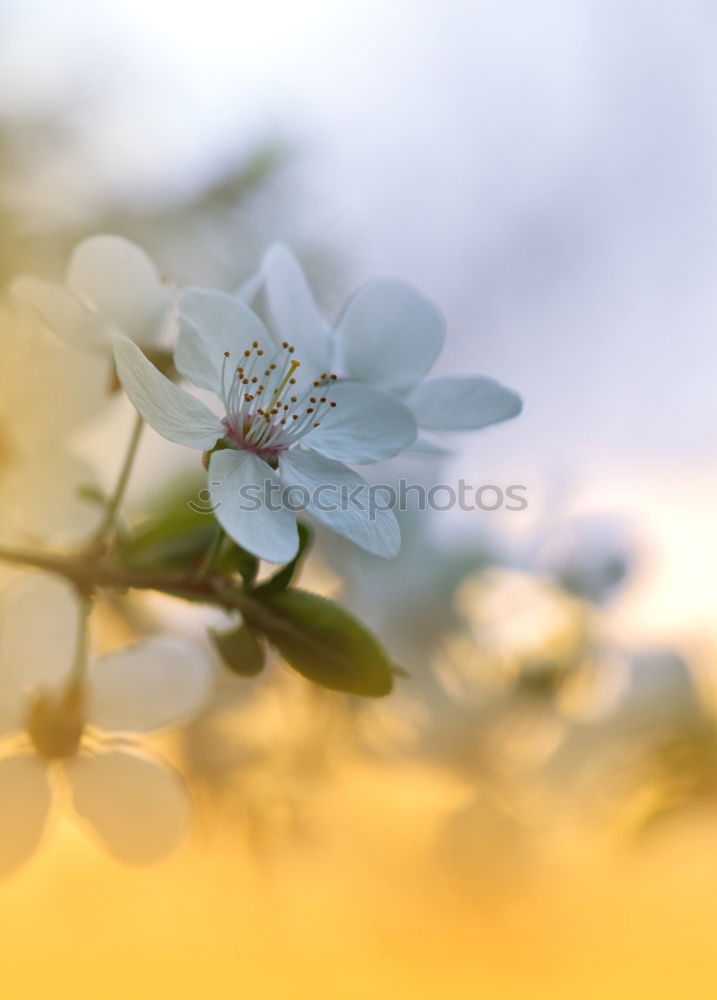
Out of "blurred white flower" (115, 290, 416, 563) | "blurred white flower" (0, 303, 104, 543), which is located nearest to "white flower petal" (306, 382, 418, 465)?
"blurred white flower" (115, 290, 416, 563)

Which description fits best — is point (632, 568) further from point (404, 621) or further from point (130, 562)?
point (130, 562)

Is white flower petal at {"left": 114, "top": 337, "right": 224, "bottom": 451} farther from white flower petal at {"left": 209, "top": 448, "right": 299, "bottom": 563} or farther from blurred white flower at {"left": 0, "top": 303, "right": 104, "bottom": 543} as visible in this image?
blurred white flower at {"left": 0, "top": 303, "right": 104, "bottom": 543}

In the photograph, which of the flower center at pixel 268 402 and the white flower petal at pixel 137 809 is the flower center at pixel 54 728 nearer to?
the white flower petal at pixel 137 809

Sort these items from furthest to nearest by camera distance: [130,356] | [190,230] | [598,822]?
[598,822] < [190,230] < [130,356]

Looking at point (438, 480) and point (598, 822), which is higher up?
point (438, 480)

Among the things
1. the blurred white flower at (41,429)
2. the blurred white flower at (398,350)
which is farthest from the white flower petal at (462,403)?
the blurred white flower at (41,429)

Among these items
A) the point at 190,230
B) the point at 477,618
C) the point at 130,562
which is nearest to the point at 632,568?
the point at 477,618
